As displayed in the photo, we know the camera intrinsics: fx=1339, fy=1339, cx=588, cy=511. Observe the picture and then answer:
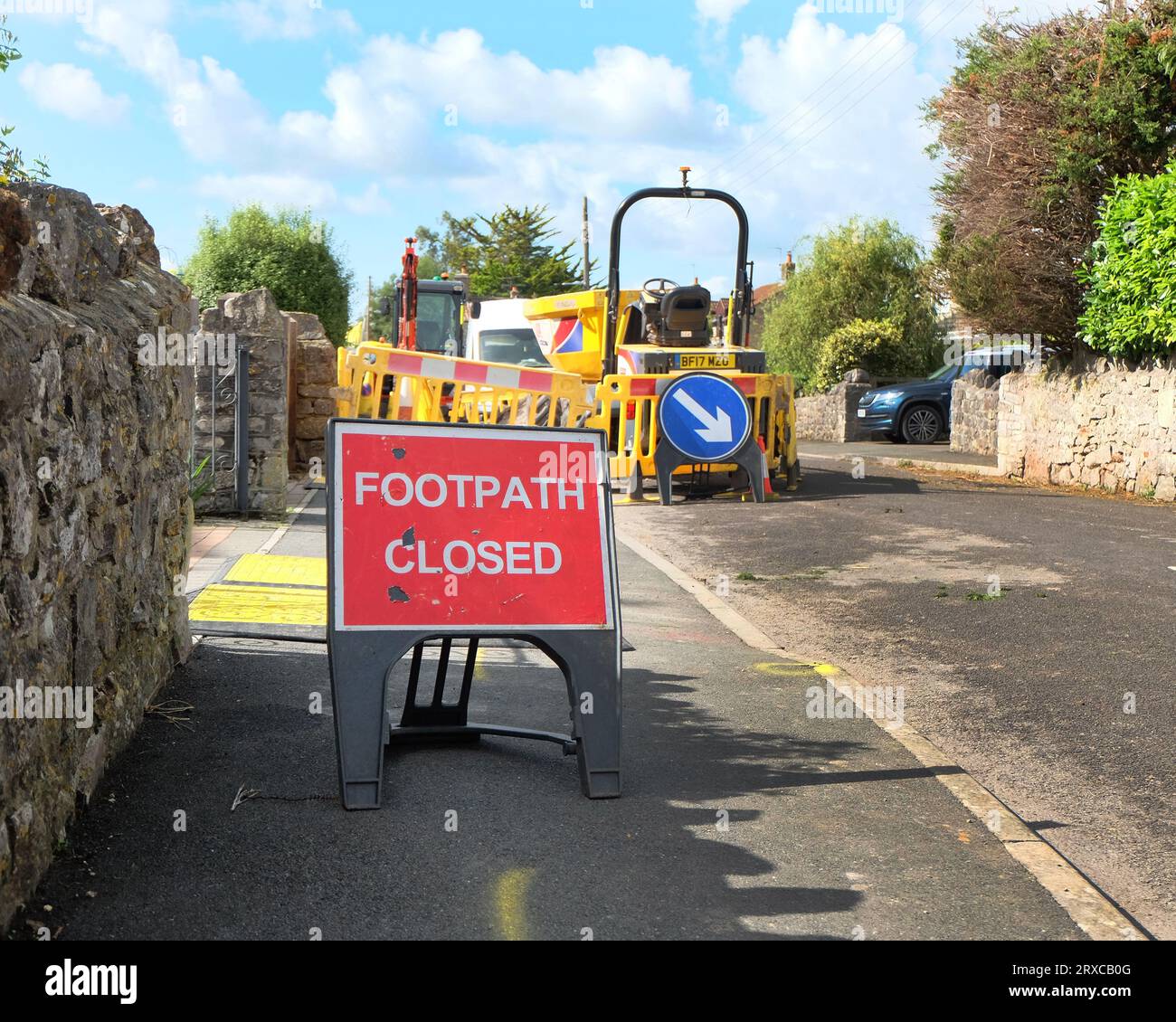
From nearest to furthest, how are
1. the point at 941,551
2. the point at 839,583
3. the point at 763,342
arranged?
the point at 839,583, the point at 941,551, the point at 763,342

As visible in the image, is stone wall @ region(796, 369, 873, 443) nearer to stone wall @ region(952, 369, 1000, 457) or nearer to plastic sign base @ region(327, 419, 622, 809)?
stone wall @ region(952, 369, 1000, 457)

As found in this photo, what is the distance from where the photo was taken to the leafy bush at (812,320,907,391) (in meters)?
34.1

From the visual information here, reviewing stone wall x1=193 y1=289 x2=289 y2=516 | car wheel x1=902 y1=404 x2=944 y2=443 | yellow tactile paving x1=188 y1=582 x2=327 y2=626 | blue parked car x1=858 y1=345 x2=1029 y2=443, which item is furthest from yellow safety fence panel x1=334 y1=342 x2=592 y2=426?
car wheel x1=902 y1=404 x2=944 y2=443

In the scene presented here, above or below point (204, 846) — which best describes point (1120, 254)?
above

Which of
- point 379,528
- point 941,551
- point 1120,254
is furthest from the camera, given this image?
point 1120,254

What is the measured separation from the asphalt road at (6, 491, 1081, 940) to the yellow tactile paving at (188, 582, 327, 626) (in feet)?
4.12

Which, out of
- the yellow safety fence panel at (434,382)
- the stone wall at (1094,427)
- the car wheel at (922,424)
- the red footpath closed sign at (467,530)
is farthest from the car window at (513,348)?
the red footpath closed sign at (467,530)

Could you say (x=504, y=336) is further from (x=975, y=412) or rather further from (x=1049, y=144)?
(x=975, y=412)

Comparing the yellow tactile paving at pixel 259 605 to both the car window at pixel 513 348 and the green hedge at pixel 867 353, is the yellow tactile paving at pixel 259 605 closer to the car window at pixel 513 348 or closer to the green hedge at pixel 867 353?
the car window at pixel 513 348

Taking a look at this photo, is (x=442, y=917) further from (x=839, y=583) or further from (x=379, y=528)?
(x=839, y=583)

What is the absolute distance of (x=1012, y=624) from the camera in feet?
26.2

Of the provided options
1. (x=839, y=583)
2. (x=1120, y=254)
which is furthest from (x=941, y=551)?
(x=1120, y=254)
